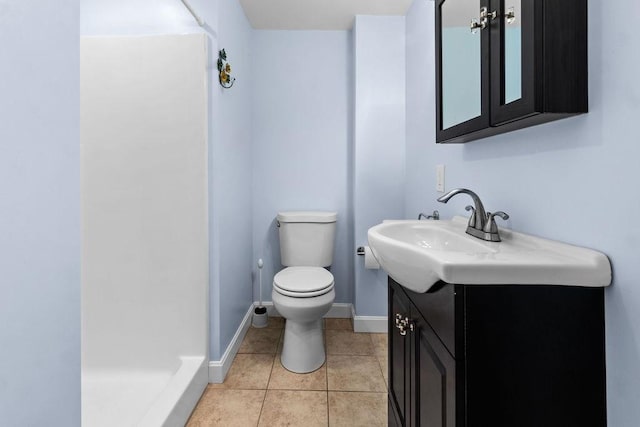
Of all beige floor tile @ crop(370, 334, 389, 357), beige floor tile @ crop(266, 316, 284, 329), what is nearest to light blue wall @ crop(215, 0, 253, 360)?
beige floor tile @ crop(266, 316, 284, 329)

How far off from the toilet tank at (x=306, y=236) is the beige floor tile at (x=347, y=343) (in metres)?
0.50

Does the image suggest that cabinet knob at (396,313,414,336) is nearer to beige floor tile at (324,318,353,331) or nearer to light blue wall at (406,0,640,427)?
light blue wall at (406,0,640,427)

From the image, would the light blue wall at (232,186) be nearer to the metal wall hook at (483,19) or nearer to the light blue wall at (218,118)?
the light blue wall at (218,118)

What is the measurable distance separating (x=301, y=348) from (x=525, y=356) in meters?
1.33

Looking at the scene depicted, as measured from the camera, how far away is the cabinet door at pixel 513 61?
2.54ft

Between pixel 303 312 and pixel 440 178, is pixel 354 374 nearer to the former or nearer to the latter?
pixel 303 312

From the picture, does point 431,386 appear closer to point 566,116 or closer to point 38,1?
point 566,116

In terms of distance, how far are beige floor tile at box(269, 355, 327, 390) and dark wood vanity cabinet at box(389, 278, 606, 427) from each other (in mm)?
1132

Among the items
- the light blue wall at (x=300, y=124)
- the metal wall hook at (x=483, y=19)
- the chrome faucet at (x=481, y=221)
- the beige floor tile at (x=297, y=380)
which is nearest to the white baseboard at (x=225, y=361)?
the beige floor tile at (x=297, y=380)

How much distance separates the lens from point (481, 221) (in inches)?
40.6

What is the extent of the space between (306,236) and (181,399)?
1197mm

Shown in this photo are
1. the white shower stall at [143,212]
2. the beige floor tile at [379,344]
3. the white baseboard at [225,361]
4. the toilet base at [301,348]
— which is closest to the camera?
the white shower stall at [143,212]

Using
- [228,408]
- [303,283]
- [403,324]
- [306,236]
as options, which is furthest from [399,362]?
[306,236]

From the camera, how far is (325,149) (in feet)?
8.02
